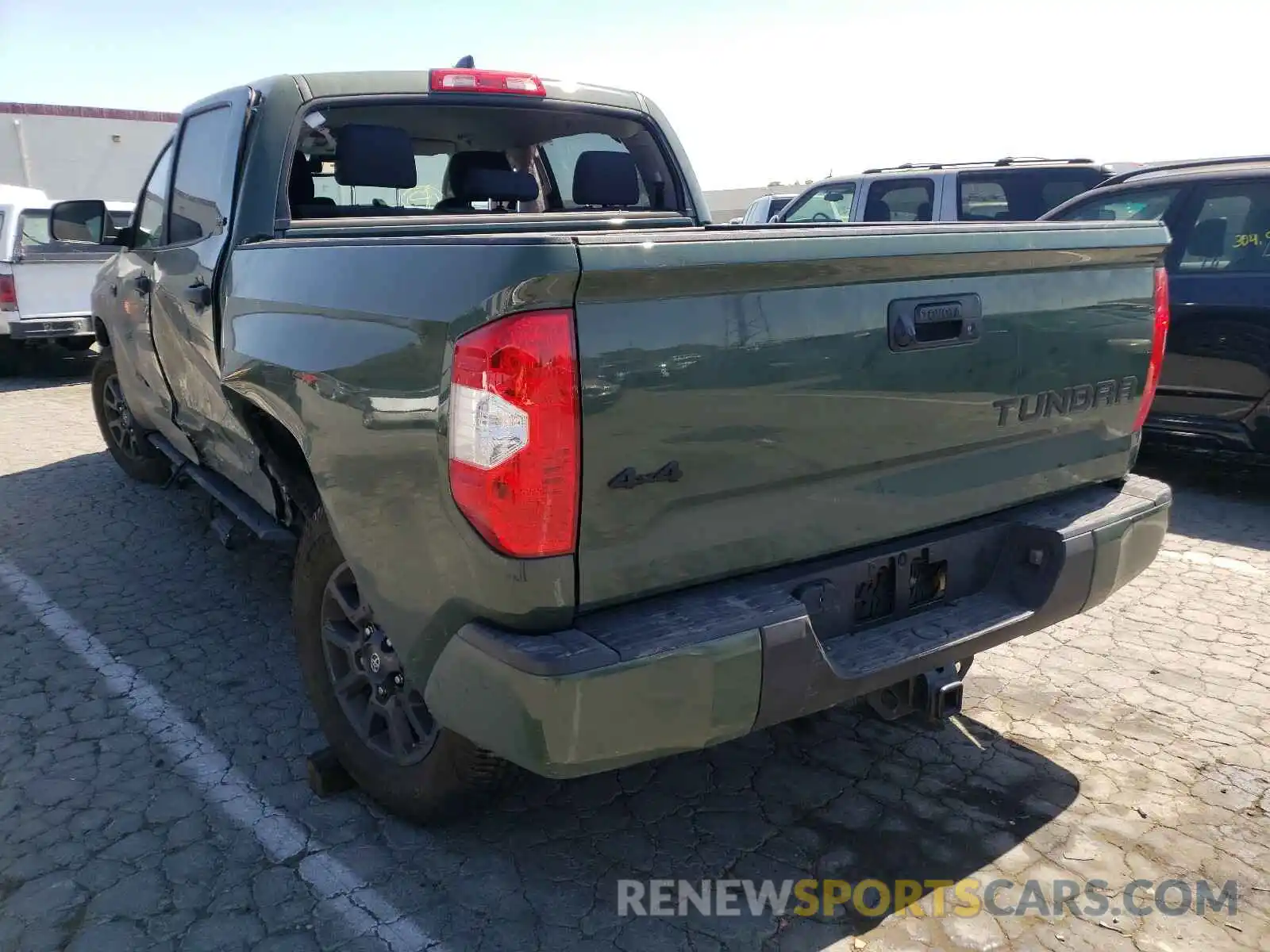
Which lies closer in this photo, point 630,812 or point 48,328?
point 630,812

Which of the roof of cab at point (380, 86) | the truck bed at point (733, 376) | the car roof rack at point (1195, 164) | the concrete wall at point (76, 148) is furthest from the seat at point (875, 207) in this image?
the concrete wall at point (76, 148)

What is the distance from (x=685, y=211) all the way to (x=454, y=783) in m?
2.88

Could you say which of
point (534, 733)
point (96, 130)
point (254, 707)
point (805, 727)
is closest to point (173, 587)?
point (254, 707)

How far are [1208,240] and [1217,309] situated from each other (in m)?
0.51

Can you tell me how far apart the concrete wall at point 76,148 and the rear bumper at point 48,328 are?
13.3 metres

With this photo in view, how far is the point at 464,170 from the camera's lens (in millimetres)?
4375

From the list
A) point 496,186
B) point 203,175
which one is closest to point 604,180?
point 496,186

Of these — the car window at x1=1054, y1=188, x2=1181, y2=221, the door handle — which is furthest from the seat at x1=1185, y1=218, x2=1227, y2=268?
the door handle

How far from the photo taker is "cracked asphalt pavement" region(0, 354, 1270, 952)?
8.00ft

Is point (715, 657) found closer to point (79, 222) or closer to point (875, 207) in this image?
point (79, 222)

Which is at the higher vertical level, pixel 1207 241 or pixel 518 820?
pixel 1207 241

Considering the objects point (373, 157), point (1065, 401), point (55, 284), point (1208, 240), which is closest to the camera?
point (1065, 401)

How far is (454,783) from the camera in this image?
2.59 meters

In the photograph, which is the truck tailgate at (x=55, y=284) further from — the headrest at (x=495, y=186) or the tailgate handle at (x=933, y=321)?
the tailgate handle at (x=933, y=321)
